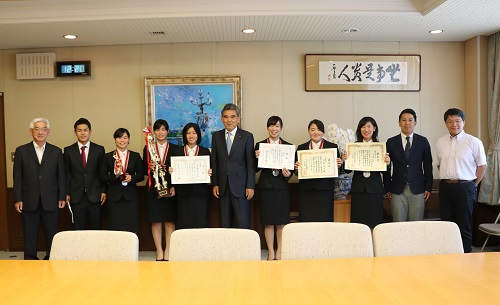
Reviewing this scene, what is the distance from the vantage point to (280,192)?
4801 millimetres

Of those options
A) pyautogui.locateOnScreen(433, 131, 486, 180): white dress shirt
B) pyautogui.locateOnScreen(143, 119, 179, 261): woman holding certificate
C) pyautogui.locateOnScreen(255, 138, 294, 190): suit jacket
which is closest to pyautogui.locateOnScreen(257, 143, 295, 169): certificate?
pyautogui.locateOnScreen(255, 138, 294, 190): suit jacket

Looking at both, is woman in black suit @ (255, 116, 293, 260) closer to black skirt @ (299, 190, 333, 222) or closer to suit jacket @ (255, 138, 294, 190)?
suit jacket @ (255, 138, 294, 190)

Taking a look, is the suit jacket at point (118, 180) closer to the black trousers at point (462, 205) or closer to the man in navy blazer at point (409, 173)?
the man in navy blazer at point (409, 173)

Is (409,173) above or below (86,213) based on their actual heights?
above

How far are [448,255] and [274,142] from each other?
8.79ft

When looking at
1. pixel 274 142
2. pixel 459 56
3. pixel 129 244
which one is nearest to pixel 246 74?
pixel 274 142

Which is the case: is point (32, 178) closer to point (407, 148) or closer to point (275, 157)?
point (275, 157)

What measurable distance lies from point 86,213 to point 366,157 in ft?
10.0

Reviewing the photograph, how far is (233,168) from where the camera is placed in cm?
465

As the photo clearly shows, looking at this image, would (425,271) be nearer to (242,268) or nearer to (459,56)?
(242,268)

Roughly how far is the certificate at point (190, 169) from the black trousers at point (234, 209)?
0.88 ft

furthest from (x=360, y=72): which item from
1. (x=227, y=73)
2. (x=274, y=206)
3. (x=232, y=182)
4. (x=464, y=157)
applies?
(x=232, y=182)

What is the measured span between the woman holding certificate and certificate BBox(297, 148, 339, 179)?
139 cm

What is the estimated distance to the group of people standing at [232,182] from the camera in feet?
14.7
